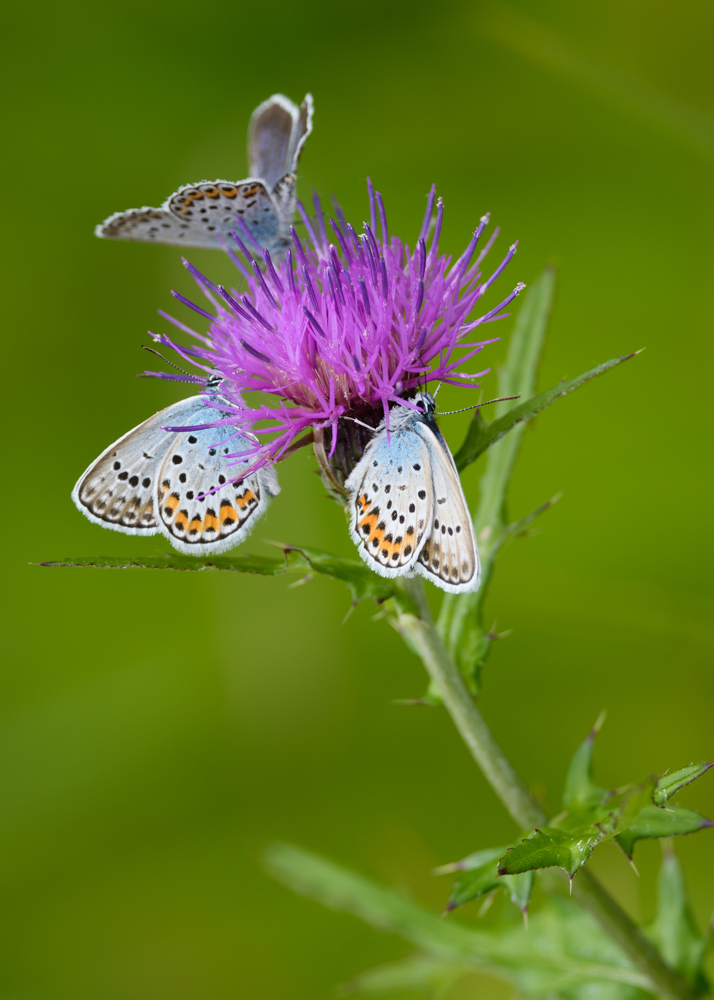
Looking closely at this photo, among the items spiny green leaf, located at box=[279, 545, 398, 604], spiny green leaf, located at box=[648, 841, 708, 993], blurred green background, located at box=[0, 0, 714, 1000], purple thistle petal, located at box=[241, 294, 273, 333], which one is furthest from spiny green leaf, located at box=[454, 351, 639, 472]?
blurred green background, located at box=[0, 0, 714, 1000]

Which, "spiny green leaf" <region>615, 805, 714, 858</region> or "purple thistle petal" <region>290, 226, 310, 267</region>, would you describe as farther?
"purple thistle petal" <region>290, 226, 310, 267</region>

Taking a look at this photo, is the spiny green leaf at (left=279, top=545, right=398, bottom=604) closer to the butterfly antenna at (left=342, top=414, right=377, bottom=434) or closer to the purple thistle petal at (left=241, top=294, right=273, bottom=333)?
the butterfly antenna at (left=342, top=414, right=377, bottom=434)

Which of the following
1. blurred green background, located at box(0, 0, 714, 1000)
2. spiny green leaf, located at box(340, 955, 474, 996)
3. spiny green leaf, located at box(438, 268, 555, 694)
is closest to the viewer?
spiny green leaf, located at box(438, 268, 555, 694)

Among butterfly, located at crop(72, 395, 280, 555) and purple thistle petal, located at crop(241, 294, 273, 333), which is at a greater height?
purple thistle petal, located at crop(241, 294, 273, 333)

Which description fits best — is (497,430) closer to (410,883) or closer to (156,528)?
→ (156,528)

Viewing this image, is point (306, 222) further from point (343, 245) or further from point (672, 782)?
point (672, 782)

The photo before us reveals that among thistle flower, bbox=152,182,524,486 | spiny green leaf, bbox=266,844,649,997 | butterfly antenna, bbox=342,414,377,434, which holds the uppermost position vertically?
thistle flower, bbox=152,182,524,486
